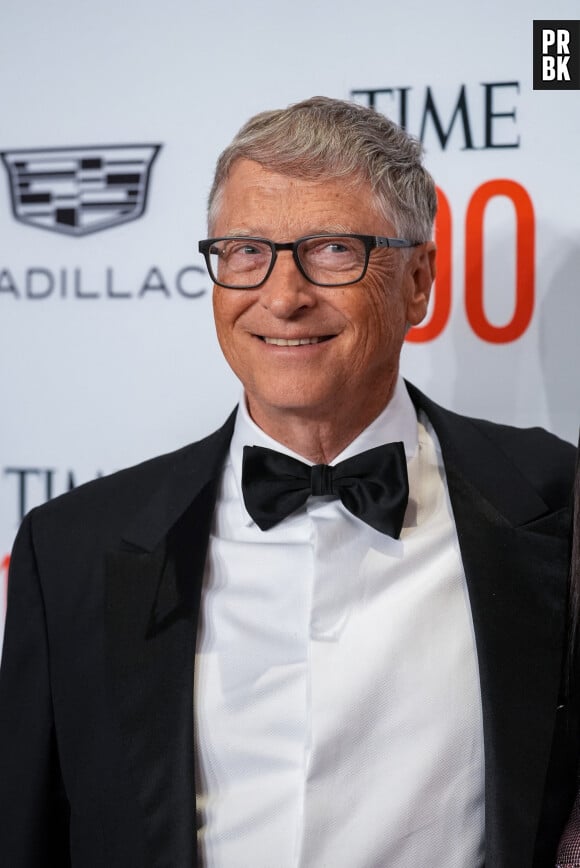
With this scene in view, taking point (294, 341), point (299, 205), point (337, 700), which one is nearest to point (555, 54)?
point (299, 205)

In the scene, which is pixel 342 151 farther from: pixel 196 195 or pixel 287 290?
pixel 196 195

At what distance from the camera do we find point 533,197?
6.31 feet

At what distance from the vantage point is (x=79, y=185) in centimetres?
210

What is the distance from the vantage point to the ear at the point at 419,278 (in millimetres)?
1652

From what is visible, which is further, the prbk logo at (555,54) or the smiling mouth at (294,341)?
the prbk logo at (555,54)

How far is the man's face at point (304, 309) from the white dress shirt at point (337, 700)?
7.2 inches

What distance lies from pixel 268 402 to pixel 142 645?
389 mm

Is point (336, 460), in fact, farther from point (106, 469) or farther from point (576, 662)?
point (106, 469)

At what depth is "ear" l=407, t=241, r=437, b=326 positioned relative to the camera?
1.65 meters

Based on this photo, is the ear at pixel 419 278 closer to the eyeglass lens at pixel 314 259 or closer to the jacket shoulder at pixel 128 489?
the eyeglass lens at pixel 314 259

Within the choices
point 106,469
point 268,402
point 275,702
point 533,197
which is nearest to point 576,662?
point 275,702

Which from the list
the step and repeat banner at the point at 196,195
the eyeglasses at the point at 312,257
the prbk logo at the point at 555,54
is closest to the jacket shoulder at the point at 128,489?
the eyeglasses at the point at 312,257

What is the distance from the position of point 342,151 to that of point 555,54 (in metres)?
0.58

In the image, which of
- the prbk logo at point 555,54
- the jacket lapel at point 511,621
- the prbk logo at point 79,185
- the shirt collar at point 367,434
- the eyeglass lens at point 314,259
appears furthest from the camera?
the prbk logo at point 79,185
